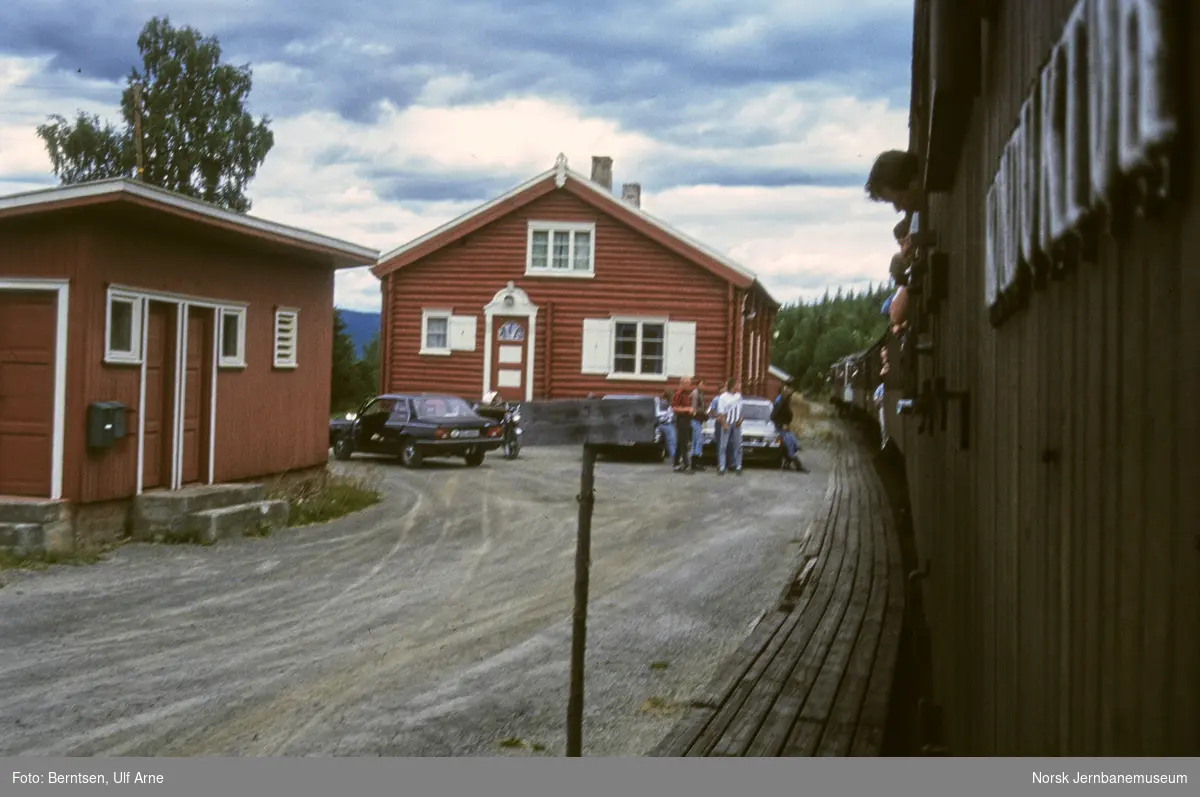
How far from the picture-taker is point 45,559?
394 inches

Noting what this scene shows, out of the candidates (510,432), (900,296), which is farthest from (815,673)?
(510,432)

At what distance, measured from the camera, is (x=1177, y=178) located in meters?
1.14

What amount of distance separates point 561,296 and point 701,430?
550cm

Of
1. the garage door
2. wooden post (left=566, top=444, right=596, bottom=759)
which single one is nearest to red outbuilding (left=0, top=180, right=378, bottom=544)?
the garage door

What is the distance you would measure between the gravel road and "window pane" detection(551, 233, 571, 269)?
39.6 feet

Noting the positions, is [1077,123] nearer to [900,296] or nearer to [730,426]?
[900,296]

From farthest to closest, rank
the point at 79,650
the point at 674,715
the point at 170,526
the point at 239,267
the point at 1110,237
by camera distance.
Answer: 1. the point at 239,267
2. the point at 170,526
3. the point at 79,650
4. the point at 674,715
5. the point at 1110,237

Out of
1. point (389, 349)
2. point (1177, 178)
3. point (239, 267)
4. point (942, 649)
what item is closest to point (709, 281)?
point (389, 349)

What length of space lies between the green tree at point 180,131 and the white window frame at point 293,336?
1.85 metres

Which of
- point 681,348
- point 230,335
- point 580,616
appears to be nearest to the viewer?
point 580,616

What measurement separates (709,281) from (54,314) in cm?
1628

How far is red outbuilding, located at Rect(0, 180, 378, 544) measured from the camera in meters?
10.8

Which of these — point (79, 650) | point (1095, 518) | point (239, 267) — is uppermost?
point (239, 267)

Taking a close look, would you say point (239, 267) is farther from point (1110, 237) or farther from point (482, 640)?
point (1110, 237)
